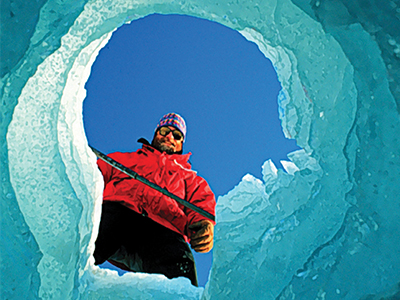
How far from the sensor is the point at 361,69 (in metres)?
0.85

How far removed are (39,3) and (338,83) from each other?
1.00 metres

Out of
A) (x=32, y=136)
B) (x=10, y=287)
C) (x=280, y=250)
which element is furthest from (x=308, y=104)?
(x=10, y=287)

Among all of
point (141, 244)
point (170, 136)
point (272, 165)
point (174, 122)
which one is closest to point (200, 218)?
point (141, 244)

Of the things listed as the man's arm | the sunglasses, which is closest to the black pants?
the man's arm

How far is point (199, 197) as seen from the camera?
2.42m

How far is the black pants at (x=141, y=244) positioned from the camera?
1.85m

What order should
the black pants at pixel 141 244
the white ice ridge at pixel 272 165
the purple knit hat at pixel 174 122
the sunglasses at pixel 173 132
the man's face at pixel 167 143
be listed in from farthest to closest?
the purple knit hat at pixel 174 122 < the sunglasses at pixel 173 132 < the man's face at pixel 167 143 < the black pants at pixel 141 244 < the white ice ridge at pixel 272 165

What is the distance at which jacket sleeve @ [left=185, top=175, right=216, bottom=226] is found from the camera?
2258 mm

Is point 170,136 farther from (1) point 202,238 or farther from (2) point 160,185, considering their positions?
(1) point 202,238

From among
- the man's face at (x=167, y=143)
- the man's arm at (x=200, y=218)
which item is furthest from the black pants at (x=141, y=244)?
the man's face at (x=167, y=143)

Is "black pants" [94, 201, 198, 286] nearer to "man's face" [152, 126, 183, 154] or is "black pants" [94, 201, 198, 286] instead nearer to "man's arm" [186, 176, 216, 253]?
"man's arm" [186, 176, 216, 253]

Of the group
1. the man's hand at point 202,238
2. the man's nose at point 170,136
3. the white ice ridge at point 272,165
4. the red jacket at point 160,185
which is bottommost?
the man's nose at point 170,136

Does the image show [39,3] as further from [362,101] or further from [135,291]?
[135,291]

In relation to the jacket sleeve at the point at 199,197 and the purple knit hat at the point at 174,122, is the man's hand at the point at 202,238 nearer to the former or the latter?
the jacket sleeve at the point at 199,197
